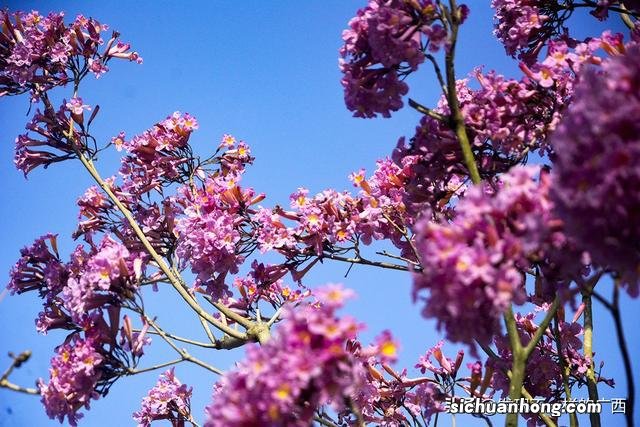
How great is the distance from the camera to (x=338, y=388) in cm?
228

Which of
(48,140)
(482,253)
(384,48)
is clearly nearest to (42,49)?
(48,140)

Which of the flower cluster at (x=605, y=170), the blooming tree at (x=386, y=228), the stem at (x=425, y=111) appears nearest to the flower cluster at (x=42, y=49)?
the blooming tree at (x=386, y=228)

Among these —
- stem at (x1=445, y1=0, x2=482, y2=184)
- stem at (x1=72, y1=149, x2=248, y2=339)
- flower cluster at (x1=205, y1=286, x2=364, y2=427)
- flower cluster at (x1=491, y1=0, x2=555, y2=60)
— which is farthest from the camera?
flower cluster at (x1=491, y1=0, x2=555, y2=60)

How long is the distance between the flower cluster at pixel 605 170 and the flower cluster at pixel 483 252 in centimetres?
18

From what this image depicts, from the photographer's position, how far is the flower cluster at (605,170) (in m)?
1.96

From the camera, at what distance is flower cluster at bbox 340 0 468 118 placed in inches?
128

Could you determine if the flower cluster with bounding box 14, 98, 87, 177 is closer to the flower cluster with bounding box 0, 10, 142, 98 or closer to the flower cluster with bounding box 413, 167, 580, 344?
the flower cluster with bounding box 0, 10, 142, 98

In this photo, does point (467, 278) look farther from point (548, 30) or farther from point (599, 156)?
point (548, 30)

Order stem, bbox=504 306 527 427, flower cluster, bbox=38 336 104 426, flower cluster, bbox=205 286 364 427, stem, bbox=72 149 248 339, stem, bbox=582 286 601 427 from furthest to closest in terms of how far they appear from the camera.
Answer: stem, bbox=582 286 601 427
stem, bbox=72 149 248 339
flower cluster, bbox=38 336 104 426
stem, bbox=504 306 527 427
flower cluster, bbox=205 286 364 427

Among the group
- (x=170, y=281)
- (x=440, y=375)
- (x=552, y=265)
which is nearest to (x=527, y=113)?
(x=552, y=265)

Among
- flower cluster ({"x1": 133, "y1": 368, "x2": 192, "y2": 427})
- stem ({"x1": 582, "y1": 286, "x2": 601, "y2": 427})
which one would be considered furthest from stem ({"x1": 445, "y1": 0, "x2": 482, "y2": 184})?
flower cluster ({"x1": 133, "y1": 368, "x2": 192, "y2": 427})

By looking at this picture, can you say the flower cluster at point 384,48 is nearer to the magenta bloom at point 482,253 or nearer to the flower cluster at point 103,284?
the magenta bloom at point 482,253

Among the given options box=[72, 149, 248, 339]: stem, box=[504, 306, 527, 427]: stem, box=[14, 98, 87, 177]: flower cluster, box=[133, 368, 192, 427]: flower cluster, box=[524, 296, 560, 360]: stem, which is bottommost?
box=[504, 306, 527, 427]: stem

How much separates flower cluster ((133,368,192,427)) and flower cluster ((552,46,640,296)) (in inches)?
171
